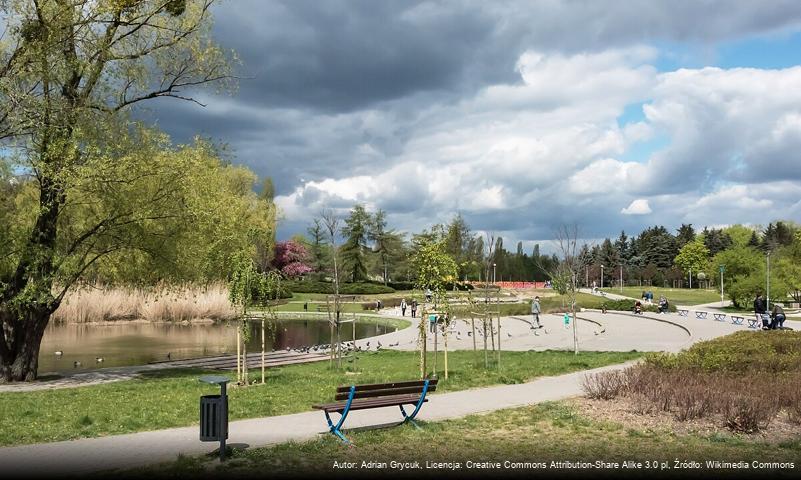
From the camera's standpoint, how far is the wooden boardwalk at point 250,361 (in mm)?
20859

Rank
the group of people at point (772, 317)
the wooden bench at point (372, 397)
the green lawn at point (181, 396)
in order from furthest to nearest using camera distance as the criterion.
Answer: the group of people at point (772, 317) < the green lawn at point (181, 396) < the wooden bench at point (372, 397)

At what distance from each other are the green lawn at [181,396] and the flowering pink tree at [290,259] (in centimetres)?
5957

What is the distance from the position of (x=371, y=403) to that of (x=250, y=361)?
14171mm

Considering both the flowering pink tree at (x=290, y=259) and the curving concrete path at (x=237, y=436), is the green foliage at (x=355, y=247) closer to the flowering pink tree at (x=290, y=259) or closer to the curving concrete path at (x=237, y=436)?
the flowering pink tree at (x=290, y=259)

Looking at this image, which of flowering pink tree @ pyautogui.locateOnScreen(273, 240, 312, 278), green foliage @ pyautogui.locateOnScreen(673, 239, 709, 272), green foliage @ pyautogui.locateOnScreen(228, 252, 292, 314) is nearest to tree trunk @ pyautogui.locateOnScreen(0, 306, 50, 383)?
green foliage @ pyautogui.locateOnScreen(228, 252, 292, 314)

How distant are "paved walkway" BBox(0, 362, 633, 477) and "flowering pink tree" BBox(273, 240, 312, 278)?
224 feet

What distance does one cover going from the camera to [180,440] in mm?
8695

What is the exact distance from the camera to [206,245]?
741 inches

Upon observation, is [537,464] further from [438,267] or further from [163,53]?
[163,53]

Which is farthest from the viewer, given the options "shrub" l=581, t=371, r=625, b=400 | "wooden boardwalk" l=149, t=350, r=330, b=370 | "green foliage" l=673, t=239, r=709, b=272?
"green foliage" l=673, t=239, r=709, b=272

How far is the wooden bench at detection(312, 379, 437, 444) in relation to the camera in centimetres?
854

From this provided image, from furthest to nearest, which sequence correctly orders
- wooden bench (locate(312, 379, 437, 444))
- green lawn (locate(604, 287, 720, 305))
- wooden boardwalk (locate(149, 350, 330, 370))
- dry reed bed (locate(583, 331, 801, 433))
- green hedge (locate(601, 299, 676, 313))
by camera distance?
green lawn (locate(604, 287, 720, 305))
green hedge (locate(601, 299, 676, 313))
wooden boardwalk (locate(149, 350, 330, 370))
dry reed bed (locate(583, 331, 801, 433))
wooden bench (locate(312, 379, 437, 444))

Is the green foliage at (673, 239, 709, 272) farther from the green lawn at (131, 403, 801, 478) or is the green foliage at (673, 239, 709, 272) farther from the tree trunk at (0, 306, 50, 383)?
the green lawn at (131, 403, 801, 478)

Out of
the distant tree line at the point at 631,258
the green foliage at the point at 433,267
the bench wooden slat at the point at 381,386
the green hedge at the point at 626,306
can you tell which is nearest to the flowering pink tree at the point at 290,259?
the distant tree line at the point at 631,258
